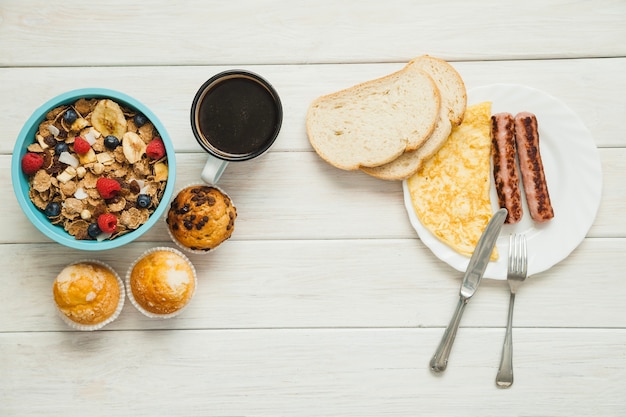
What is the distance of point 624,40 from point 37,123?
1761 millimetres

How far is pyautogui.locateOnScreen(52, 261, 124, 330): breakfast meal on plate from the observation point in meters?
1.54

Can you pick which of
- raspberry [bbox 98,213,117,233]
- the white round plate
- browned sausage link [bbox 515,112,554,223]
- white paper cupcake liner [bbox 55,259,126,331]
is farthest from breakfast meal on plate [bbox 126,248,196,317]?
browned sausage link [bbox 515,112,554,223]

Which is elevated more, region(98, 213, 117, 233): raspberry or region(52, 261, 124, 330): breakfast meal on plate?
region(98, 213, 117, 233): raspberry

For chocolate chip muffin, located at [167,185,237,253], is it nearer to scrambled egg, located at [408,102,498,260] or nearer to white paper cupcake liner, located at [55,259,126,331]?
white paper cupcake liner, located at [55,259,126,331]

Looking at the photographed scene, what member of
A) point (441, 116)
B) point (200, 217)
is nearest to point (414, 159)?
point (441, 116)

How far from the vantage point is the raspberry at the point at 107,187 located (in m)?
1.45

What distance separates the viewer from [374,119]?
1698 mm

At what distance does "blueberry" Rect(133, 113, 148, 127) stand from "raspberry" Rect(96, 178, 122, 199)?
17 centimetres

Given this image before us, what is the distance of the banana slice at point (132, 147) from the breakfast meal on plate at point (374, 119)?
49 cm

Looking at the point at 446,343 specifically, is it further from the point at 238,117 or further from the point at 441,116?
the point at 238,117

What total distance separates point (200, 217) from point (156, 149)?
0.71 feet

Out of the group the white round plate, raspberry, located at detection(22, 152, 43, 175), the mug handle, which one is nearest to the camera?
A: raspberry, located at detection(22, 152, 43, 175)

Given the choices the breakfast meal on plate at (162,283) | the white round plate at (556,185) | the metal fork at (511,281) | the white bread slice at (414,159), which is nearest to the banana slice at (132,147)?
the breakfast meal on plate at (162,283)

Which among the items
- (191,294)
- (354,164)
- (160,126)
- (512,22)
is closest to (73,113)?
(160,126)
